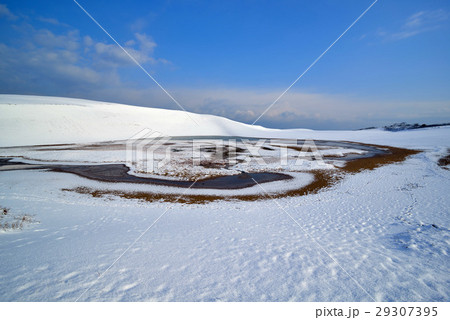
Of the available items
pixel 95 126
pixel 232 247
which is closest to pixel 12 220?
pixel 232 247

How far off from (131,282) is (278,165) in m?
17.8

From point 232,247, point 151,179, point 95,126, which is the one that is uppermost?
point 95,126

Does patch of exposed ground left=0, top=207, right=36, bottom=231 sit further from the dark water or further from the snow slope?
the snow slope

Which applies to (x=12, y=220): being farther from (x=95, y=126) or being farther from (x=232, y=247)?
(x=95, y=126)

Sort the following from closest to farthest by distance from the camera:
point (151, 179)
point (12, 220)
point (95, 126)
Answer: point (12, 220), point (151, 179), point (95, 126)

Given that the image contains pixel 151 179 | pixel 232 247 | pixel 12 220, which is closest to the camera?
pixel 232 247

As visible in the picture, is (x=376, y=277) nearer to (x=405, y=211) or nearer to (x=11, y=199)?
(x=405, y=211)

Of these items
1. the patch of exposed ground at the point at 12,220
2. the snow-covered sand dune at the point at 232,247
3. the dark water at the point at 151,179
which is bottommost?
the snow-covered sand dune at the point at 232,247

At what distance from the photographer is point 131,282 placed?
175 inches

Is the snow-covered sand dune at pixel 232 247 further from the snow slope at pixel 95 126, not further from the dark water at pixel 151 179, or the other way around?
the snow slope at pixel 95 126

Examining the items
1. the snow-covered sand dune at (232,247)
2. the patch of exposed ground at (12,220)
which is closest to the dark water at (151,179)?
the snow-covered sand dune at (232,247)

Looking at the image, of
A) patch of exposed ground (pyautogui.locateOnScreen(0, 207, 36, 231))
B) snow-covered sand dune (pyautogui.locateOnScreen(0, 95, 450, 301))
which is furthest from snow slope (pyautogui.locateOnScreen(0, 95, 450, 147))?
patch of exposed ground (pyautogui.locateOnScreen(0, 207, 36, 231))

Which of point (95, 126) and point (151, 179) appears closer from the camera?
point (151, 179)

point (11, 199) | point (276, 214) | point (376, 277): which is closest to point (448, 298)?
point (376, 277)
